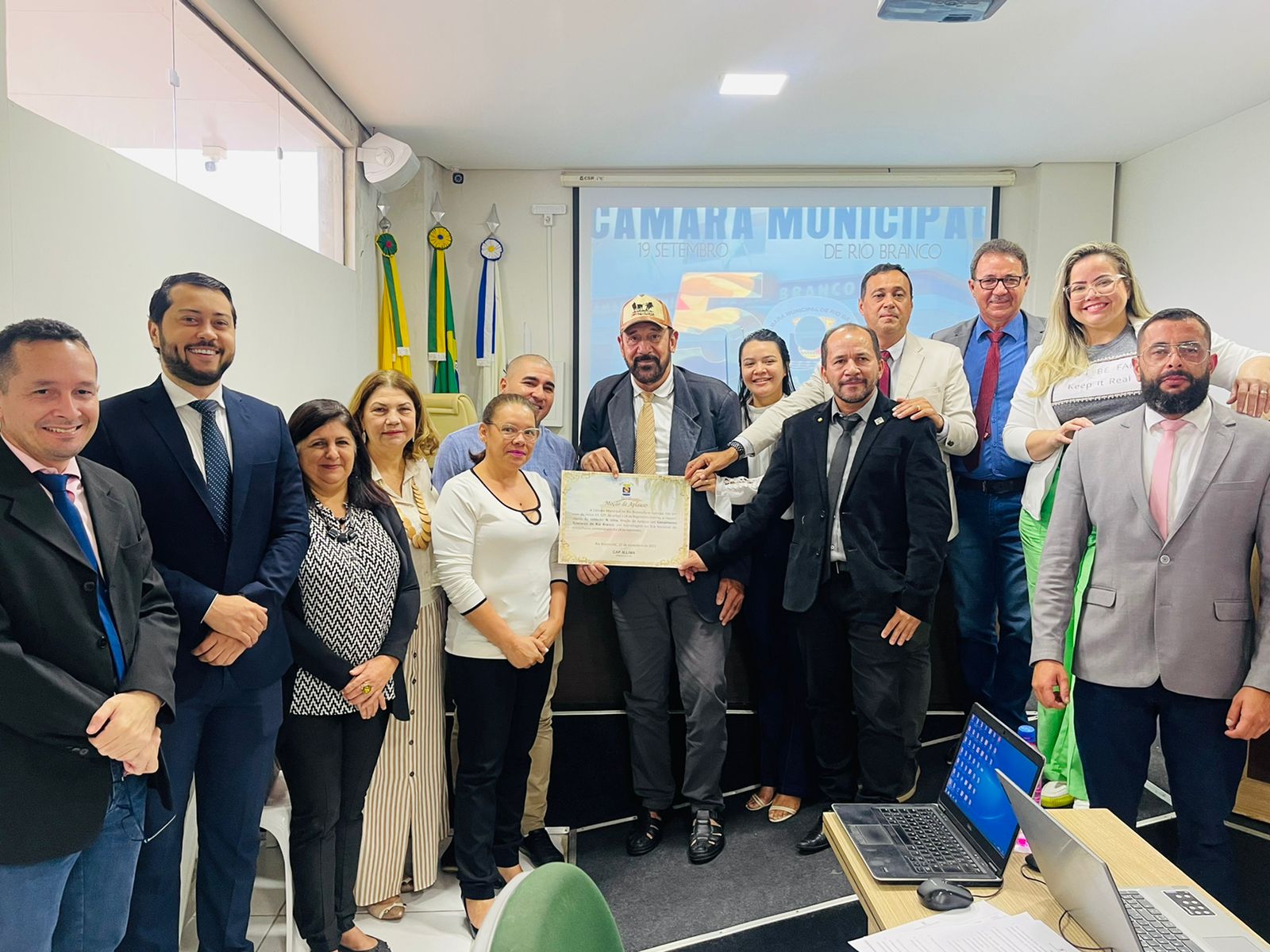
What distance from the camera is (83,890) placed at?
4.87 ft

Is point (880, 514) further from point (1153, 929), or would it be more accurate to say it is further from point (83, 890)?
point (83, 890)

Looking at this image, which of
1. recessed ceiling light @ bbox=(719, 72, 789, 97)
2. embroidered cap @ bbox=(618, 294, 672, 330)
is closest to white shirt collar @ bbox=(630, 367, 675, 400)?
embroidered cap @ bbox=(618, 294, 672, 330)

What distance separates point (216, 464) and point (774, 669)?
197 centimetres

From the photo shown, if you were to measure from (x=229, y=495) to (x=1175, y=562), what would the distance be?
2201 mm

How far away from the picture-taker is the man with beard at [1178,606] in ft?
6.08

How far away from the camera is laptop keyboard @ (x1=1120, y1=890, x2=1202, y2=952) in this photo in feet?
3.90

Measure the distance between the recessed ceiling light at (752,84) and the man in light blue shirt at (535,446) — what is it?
2216mm

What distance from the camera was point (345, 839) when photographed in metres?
2.16

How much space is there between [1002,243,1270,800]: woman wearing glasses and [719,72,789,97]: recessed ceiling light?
2.24 meters

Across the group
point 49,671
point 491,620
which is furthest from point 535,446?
point 49,671

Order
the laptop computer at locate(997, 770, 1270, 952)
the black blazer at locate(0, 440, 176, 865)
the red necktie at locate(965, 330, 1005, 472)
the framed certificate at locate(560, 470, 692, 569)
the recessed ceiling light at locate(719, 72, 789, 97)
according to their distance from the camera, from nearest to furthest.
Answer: the laptop computer at locate(997, 770, 1270, 952) → the black blazer at locate(0, 440, 176, 865) → the framed certificate at locate(560, 470, 692, 569) → the red necktie at locate(965, 330, 1005, 472) → the recessed ceiling light at locate(719, 72, 789, 97)

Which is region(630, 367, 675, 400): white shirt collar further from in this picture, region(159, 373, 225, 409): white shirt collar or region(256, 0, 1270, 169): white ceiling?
region(256, 0, 1270, 169): white ceiling

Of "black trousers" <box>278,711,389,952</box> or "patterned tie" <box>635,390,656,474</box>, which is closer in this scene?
"black trousers" <box>278,711,389,952</box>

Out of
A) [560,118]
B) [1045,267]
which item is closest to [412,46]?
[560,118]
